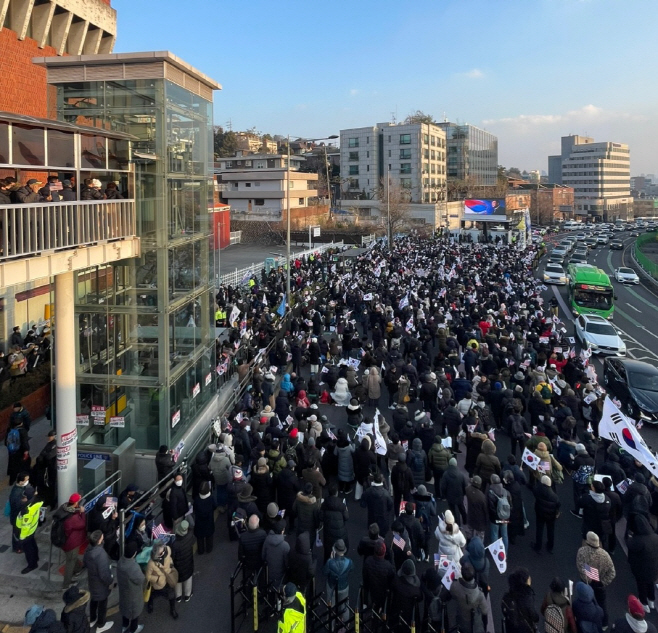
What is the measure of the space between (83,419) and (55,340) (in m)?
2.44

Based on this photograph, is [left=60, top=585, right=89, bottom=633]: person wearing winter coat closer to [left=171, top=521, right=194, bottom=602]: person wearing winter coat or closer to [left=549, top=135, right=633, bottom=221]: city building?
[left=171, top=521, right=194, bottom=602]: person wearing winter coat

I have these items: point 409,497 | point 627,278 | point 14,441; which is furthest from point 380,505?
point 627,278

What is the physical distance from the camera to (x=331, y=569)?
744cm

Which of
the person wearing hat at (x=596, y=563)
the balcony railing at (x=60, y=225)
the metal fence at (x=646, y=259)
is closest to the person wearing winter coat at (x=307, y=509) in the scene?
the person wearing hat at (x=596, y=563)

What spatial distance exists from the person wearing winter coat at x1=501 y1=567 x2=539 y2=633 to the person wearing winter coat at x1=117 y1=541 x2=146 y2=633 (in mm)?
4579

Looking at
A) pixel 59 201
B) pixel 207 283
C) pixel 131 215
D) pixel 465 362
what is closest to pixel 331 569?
pixel 59 201

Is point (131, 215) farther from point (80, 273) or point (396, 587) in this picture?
point (396, 587)

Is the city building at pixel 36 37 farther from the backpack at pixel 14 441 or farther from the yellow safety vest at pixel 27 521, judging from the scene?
the yellow safety vest at pixel 27 521

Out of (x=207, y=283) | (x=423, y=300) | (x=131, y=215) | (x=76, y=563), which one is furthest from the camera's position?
(x=423, y=300)

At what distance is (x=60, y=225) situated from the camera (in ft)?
28.1

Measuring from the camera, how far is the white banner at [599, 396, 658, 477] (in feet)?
29.8

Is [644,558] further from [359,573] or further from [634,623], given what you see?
[359,573]

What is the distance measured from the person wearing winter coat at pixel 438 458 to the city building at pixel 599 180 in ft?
483

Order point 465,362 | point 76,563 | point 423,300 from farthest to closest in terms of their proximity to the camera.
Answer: point 423,300 → point 465,362 → point 76,563
